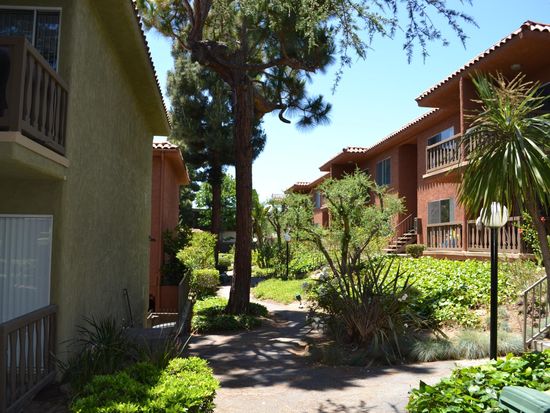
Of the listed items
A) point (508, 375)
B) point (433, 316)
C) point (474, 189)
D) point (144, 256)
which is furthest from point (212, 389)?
point (144, 256)

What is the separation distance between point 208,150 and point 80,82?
961 inches

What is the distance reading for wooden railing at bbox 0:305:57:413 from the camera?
16.9 feet

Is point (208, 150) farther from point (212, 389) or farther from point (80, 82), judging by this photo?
point (212, 389)

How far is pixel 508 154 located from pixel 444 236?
13831 millimetres

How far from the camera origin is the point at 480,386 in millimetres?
5012

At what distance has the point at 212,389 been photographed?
4.91 metres

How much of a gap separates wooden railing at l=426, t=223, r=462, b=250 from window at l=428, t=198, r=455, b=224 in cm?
41

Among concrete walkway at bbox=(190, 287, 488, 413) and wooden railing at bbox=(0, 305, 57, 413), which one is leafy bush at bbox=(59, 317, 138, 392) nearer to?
wooden railing at bbox=(0, 305, 57, 413)

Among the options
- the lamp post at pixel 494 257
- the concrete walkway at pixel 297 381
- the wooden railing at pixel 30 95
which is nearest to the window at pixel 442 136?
the concrete walkway at pixel 297 381

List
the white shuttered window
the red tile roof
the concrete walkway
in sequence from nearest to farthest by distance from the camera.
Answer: the concrete walkway < the white shuttered window < the red tile roof

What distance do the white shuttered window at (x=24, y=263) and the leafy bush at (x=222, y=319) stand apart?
6347 millimetres

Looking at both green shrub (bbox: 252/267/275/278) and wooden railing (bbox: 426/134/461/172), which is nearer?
wooden railing (bbox: 426/134/461/172)

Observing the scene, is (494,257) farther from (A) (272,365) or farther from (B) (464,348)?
(A) (272,365)

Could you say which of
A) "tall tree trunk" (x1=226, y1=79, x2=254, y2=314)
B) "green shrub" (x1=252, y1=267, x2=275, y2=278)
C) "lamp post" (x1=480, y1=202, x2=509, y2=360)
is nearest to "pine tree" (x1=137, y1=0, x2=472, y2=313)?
"tall tree trunk" (x1=226, y1=79, x2=254, y2=314)
